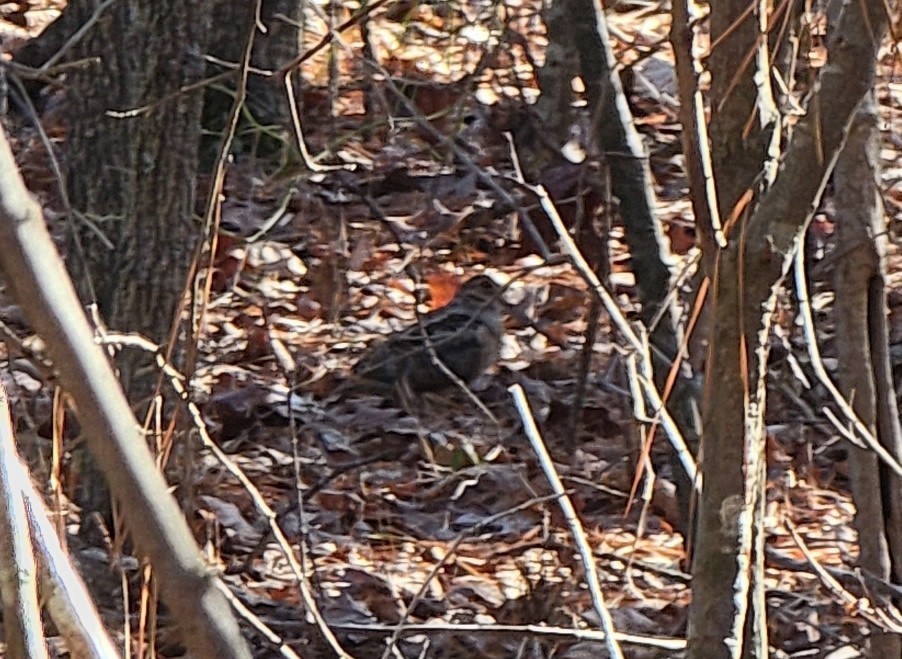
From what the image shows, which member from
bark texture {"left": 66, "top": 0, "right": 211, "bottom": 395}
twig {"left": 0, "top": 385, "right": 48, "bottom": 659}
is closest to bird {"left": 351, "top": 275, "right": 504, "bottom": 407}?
bark texture {"left": 66, "top": 0, "right": 211, "bottom": 395}

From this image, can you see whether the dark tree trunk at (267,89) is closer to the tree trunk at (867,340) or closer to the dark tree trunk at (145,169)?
the dark tree trunk at (145,169)

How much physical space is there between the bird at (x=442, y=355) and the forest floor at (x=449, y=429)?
8cm

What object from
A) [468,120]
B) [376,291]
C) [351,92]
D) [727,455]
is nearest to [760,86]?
[727,455]

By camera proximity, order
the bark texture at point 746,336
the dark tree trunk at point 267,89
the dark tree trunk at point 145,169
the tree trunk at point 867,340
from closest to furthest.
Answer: the bark texture at point 746,336 → the tree trunk at point 867,340 → the dark tree trunk at point 145,169 → the dark tree trunk at point 267,89

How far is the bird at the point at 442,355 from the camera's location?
18.4 feet

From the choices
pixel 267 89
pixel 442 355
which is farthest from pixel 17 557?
pixel 267 89

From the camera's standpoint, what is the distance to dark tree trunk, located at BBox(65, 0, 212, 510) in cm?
426

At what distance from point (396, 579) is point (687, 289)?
4.20 feet

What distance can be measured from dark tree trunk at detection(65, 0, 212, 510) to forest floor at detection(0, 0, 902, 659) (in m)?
0.30

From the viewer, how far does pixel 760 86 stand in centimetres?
→ 186

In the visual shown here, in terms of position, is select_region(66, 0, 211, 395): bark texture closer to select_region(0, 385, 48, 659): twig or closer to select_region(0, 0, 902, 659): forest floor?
select_region(0, 0, 902, 659): forest floor

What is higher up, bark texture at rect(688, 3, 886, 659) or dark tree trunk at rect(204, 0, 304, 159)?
dark tree trunk at rect(204, 0, 304, 159)

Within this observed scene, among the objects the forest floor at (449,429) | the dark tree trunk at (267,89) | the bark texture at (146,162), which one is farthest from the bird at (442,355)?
the dark tree trunk at (267,89)

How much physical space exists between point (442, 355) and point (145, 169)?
→ 162 centimetres
